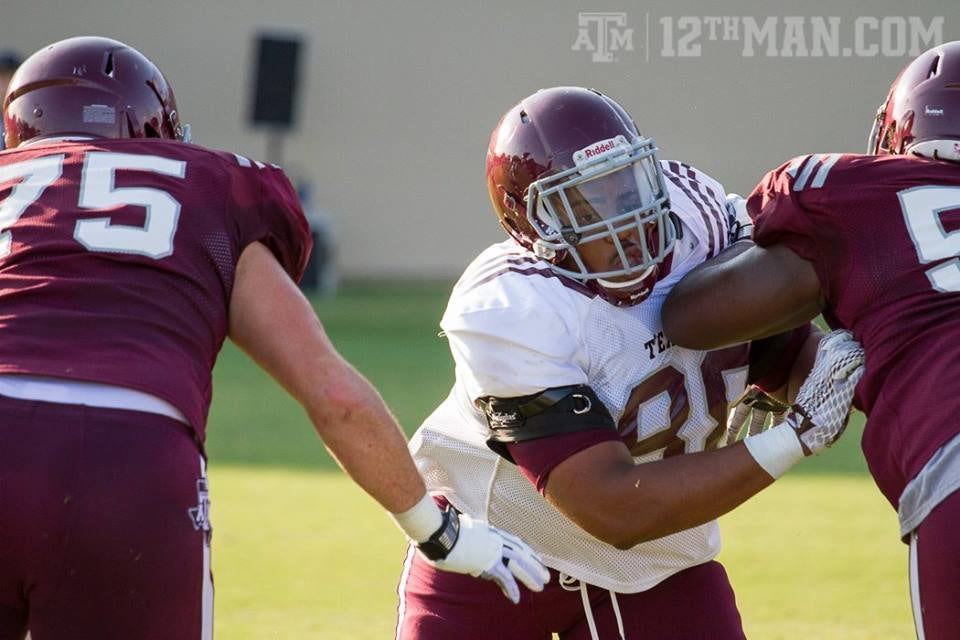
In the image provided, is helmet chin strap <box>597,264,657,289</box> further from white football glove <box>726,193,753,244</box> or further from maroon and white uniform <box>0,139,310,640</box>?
maroon and white uniform <box>0,139,310,640</box>

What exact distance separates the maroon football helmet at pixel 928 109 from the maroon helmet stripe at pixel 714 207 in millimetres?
469

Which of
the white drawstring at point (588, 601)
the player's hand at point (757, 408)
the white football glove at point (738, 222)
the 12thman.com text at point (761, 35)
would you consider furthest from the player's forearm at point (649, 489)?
the 12thman.com text at point (761, 35)

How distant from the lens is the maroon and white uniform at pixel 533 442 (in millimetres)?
2670

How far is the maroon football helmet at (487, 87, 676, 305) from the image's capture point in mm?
2734

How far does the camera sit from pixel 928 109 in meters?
2.56

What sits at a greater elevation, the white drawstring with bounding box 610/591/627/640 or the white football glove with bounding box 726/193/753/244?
the white football glove with bounding box 726/193/753/244

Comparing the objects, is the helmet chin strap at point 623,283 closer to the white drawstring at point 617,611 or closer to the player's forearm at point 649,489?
the player's forearm at point 649,489

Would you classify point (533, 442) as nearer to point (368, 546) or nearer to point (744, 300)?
point (744, 300)

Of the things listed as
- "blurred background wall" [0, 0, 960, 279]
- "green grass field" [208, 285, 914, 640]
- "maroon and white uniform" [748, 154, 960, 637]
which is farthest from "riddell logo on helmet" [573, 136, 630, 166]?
"blurred background wall" [0, 0, 960, 279]

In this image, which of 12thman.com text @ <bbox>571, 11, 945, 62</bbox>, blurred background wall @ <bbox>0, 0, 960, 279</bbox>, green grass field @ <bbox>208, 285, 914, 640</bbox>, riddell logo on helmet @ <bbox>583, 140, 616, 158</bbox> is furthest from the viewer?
blurred background wall @ <bbox>0, 0, 960, 279</bbox>

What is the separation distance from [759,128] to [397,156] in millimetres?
5800

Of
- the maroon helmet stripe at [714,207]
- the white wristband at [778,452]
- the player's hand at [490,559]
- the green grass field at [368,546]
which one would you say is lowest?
the green grass field at [368,546]

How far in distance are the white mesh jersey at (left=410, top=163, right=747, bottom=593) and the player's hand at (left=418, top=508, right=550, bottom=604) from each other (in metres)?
0.31

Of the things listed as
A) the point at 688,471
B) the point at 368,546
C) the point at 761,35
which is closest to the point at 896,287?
the point at 688,471
